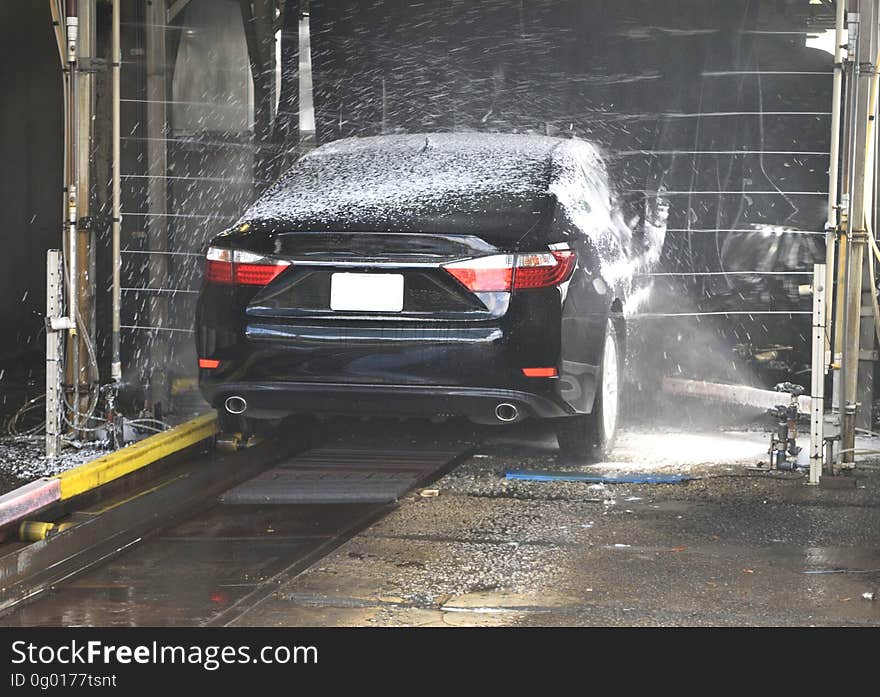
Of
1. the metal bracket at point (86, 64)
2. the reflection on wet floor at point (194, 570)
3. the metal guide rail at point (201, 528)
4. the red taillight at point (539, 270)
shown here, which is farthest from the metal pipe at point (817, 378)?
the metal bracket at point (86, 64)

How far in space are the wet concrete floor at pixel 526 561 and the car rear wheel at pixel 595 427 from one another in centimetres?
19

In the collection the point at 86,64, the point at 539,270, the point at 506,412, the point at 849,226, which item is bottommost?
the point at 506,412

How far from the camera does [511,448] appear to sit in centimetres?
782

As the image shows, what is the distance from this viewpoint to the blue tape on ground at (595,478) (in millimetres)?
6902

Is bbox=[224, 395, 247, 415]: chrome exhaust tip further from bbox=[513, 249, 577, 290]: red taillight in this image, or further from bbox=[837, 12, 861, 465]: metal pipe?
bbox=[837, 12, 861, 465]: metal pipe

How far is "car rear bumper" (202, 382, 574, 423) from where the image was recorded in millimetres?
6641

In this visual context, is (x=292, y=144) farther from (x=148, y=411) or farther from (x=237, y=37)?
(x=148, y=411)

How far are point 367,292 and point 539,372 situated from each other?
85 cm

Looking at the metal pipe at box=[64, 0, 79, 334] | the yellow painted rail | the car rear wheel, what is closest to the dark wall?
the metal pipe at box=[64, 0, 79, 334]

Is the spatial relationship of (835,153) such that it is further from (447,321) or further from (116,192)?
(116,192)

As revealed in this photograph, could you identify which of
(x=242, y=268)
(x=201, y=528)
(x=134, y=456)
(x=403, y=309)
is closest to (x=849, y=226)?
(x=403, y=309)

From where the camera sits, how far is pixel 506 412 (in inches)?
264
